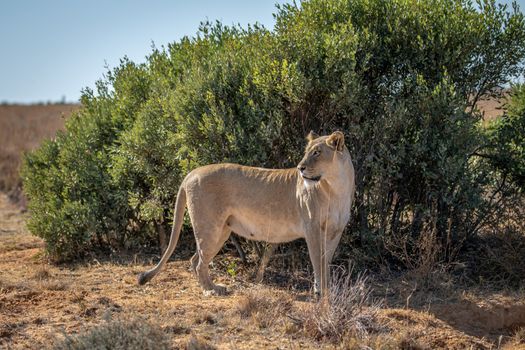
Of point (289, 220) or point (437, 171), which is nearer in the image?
point (289, 220)

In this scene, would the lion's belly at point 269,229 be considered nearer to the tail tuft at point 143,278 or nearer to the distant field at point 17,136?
the tail tuft at point 143,278

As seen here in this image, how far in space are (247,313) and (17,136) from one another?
30.1 metres

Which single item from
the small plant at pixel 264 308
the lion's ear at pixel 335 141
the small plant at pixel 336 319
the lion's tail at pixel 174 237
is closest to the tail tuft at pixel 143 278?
the lion's tail at pixel 174 237

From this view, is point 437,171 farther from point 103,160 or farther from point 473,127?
point 103,160

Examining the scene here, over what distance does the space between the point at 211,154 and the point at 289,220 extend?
1.80 metres

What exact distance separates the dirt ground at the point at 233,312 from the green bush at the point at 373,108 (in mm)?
756

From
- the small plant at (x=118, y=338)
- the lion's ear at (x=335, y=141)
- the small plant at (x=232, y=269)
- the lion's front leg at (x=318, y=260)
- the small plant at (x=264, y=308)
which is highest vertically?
the lion's ear at (x=335, y=141)

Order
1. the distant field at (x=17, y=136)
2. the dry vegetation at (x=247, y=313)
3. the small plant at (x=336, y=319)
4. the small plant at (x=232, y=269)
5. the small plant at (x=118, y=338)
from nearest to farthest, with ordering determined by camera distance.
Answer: the small plant at (x=118, y=338) < the dry vegetation at (x=247, y=313) < the small plant at (x=336, y=319) < the small plant at (x=232, y=269) < the distant field at (x=17, y=136)

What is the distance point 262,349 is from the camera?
286 inches

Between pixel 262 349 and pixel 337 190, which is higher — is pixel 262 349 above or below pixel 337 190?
below

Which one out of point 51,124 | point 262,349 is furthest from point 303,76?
point 51,124

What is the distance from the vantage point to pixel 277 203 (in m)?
9.08

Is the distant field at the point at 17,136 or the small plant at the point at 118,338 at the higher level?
the distant field at the point at 17,136

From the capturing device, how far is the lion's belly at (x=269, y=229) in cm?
905
